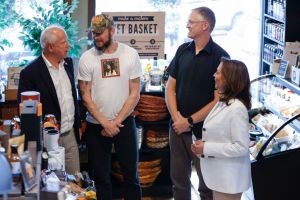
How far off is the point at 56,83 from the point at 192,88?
106cm

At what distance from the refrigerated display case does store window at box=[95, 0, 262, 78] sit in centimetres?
179

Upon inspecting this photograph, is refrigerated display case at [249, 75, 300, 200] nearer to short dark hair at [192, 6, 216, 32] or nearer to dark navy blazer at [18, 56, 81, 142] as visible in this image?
short dark hair at [192, 6, 216, 32]

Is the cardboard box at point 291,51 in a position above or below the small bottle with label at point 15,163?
above

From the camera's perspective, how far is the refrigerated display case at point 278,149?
484cm

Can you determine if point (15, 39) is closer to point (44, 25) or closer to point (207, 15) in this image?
point (44, 25)

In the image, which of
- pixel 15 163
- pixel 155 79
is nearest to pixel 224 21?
pixel 155 79

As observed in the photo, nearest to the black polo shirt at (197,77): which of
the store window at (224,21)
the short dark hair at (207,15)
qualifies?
the short dark hair at (207,15)

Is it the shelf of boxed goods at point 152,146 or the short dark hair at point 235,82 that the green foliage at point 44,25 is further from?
the short dark hair at point 235,82

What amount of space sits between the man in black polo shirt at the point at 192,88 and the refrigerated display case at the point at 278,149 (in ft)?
1.48

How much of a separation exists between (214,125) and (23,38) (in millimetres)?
2442

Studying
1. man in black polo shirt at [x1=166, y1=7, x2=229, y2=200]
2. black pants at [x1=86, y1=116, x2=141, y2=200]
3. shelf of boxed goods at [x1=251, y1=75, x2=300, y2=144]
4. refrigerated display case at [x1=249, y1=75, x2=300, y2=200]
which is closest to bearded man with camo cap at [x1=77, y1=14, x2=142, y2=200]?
black pants at [x1=86, y1=116, x2=141, y2=200]

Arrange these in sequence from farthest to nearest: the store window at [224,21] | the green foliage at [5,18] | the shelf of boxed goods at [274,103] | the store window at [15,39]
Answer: the store window at [224,21] < the store window at [15,39] < the green foliage at [5,18] < the shelf of boxed goods at [274,103]

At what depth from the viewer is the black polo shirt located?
15.6 feet

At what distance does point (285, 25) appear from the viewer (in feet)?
21.4
